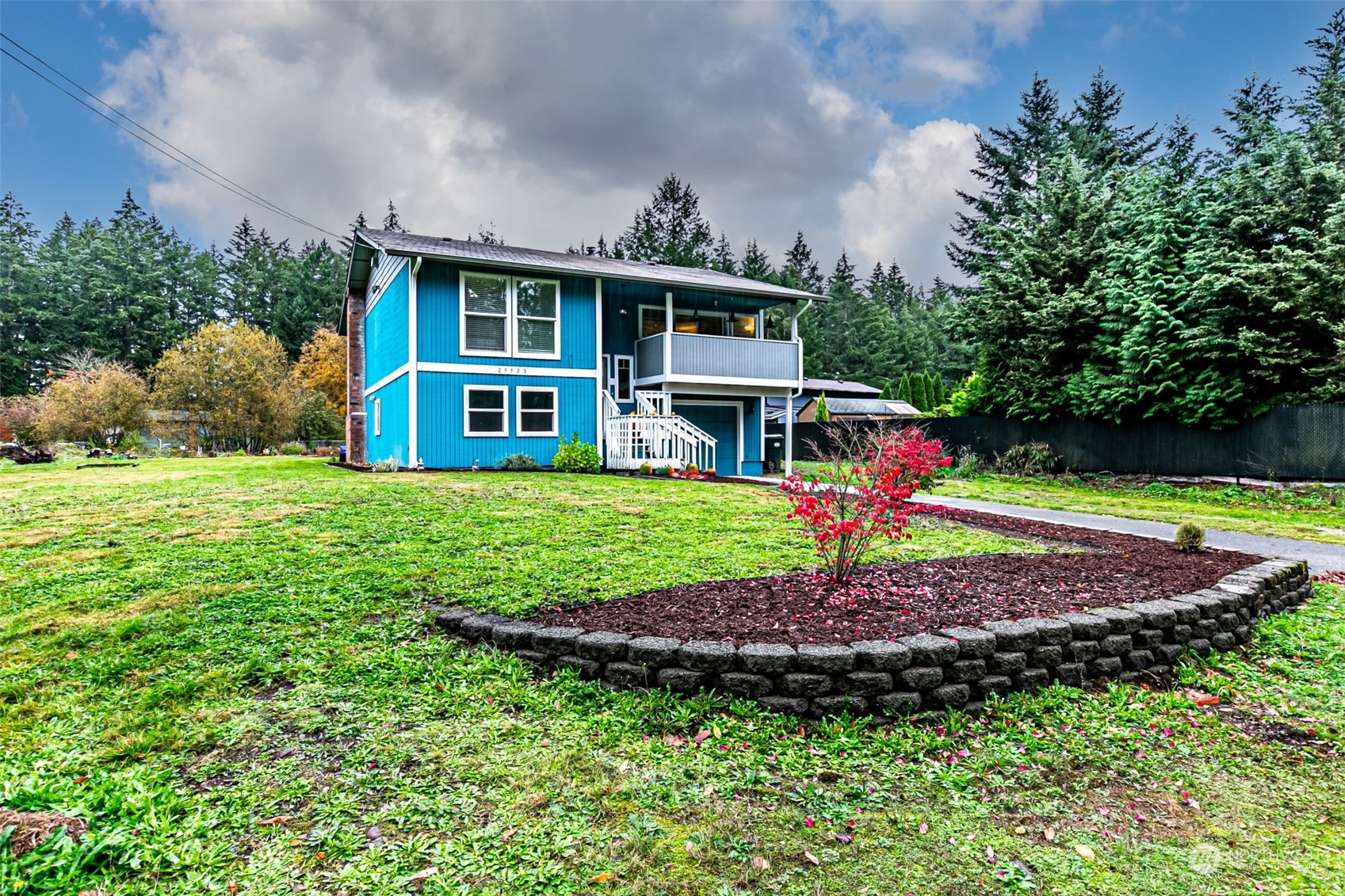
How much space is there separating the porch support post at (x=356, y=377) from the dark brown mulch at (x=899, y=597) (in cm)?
1687

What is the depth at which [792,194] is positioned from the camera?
97.1 feet

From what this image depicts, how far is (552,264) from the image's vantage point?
14.3 m

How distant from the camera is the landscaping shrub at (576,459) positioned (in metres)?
13.4

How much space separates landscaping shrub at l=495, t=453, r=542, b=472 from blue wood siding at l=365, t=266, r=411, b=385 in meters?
3.10

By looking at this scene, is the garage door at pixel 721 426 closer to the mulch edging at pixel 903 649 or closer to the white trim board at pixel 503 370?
the white trim board at pixel 503 370

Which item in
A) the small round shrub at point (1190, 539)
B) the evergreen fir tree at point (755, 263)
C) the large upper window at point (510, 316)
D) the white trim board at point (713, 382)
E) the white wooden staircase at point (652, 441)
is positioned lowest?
the small round shrub at point (1190, 539)

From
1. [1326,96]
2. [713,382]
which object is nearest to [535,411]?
[713,382]

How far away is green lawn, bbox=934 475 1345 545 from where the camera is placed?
8703 mm

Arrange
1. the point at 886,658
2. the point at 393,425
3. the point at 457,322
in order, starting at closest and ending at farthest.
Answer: the point at 886,658
the point at 457,322
the point at 393,425

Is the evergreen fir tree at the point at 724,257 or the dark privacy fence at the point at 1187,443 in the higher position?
the evergreen fir tree at the point at 724,257

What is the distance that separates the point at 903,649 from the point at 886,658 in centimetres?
12

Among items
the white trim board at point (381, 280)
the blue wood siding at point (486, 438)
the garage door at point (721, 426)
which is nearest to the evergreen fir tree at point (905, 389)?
the garage door at point (721, 426)

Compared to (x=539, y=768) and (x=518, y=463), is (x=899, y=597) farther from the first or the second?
(x=518, y=463)

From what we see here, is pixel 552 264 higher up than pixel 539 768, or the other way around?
pixel 552 264
